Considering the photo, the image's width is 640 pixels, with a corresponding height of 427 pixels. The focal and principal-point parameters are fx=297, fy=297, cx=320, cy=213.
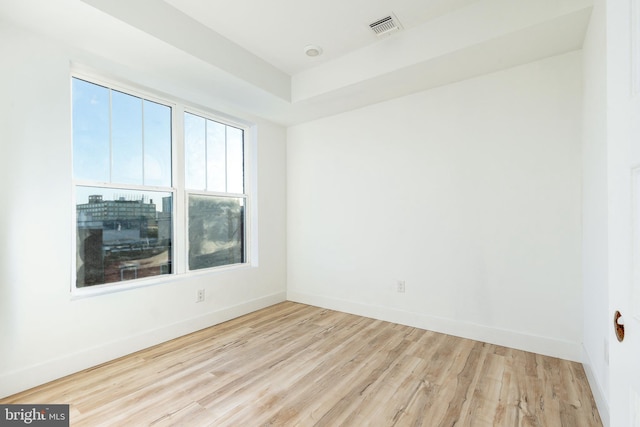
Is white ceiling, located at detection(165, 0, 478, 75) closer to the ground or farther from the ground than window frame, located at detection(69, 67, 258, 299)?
farther from the ground

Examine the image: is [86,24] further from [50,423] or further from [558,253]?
[558,253]

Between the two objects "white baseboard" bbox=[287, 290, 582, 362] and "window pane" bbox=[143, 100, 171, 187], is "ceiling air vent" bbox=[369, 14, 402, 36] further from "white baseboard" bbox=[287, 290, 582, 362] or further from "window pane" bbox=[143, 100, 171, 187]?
"white baseboard" bbox=[287, 290, 582, 362]

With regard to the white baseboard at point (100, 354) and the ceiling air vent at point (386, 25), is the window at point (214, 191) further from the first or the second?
the ceiling air vent at point (386, 25)

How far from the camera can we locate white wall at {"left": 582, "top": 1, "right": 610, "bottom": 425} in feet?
5.65

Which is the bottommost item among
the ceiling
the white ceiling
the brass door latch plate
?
the brass door latch plate

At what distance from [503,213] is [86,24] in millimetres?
3670

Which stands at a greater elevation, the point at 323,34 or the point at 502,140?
the point at 323,34

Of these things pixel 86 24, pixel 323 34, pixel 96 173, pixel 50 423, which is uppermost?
pixel 323 34

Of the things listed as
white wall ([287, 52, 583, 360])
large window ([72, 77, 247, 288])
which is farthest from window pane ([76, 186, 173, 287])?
white wall ([287, 52, 583, 360])

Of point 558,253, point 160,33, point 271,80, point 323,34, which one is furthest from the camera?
point 271,80

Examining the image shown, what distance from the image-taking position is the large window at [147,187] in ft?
8.48

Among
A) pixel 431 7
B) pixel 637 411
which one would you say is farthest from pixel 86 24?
pixel 637 411

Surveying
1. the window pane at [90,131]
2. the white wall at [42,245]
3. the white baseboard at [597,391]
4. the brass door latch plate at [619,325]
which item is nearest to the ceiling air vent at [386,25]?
the white wall at [42,245]

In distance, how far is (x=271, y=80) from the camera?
10.7 ft
